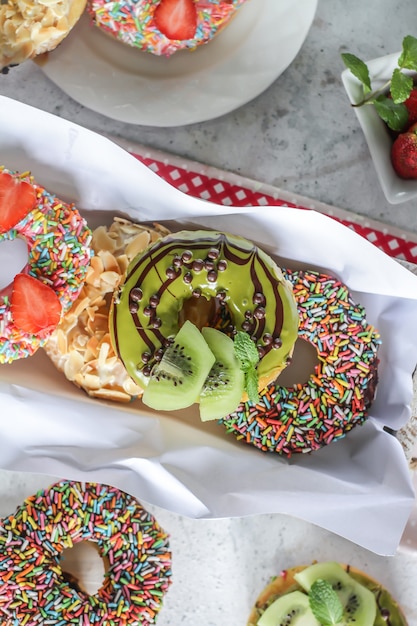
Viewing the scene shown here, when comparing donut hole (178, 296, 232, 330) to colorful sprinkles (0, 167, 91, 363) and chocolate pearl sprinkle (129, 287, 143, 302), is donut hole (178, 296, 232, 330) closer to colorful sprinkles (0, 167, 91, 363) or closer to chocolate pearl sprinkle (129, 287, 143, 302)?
chocolate pearl sprinkle (129, 287, 143, 302)

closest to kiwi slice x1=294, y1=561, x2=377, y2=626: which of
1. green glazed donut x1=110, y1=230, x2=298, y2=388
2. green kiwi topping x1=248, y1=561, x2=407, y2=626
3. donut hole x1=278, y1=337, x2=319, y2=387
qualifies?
green kiwi topping x1=248, y1=561, x2=407, y2=626

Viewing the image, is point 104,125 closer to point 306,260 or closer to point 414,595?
point 306,260

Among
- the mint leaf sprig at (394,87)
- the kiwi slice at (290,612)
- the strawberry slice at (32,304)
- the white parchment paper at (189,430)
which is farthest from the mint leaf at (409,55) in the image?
the kiwi slice at (290,612)

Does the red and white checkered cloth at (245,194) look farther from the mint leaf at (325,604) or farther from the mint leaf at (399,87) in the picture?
the mint leaf at (325,604)

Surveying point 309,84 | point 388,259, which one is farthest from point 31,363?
point 309,84

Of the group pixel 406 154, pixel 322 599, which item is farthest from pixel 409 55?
pixel 322 599
